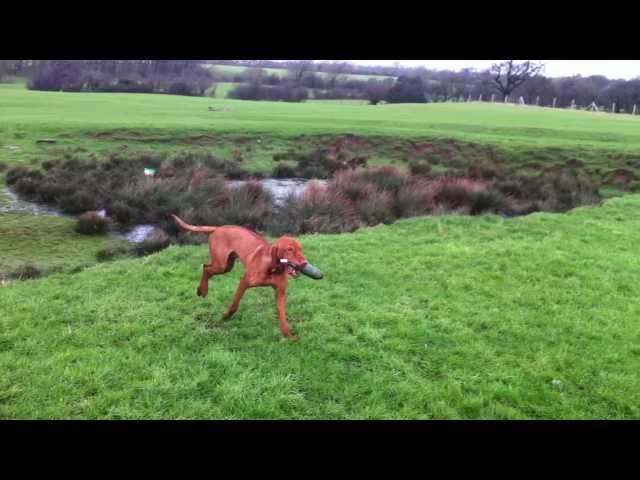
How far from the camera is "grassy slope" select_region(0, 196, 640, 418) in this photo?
473 centimetres

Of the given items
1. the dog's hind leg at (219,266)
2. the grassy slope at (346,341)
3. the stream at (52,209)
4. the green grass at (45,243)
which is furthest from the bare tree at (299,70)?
the dog's hind leg at (219,266)

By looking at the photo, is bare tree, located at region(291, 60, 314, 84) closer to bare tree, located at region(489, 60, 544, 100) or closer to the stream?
bare tree, located at region(489, 60, 544, 100)

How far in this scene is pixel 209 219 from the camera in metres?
11.9

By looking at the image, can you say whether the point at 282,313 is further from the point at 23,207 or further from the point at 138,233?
the point at 23,207

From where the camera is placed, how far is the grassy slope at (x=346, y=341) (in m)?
4.73

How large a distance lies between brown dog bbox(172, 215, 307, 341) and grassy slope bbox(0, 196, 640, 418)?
689mm

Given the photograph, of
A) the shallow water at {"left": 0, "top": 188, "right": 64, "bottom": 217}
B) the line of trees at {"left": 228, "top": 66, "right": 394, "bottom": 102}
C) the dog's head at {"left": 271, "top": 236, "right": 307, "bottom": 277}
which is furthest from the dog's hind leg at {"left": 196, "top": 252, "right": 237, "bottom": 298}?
the line of trees at {"left": 228, "top": 66, "right": 394, "bottom": 102}

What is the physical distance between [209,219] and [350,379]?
25.0 feet

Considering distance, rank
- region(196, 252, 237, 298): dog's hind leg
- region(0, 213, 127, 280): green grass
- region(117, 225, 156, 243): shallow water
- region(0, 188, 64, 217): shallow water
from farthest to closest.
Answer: region(0, 188, 64, 217): shallow water, region(117, 225, 156, 243): shallow water, region(0, 213, 127, 280): green grass, region(196, 252, 237, 298): dog's hind leg

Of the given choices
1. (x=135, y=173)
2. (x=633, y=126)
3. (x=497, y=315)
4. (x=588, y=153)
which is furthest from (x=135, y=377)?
(x=633, y=126)

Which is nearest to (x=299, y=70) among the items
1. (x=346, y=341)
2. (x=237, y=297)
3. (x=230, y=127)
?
(x=230, y=127)

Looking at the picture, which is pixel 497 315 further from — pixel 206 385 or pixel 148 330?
pixel 148 330

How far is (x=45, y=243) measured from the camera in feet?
34.6

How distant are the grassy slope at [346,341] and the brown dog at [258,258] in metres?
0.69
